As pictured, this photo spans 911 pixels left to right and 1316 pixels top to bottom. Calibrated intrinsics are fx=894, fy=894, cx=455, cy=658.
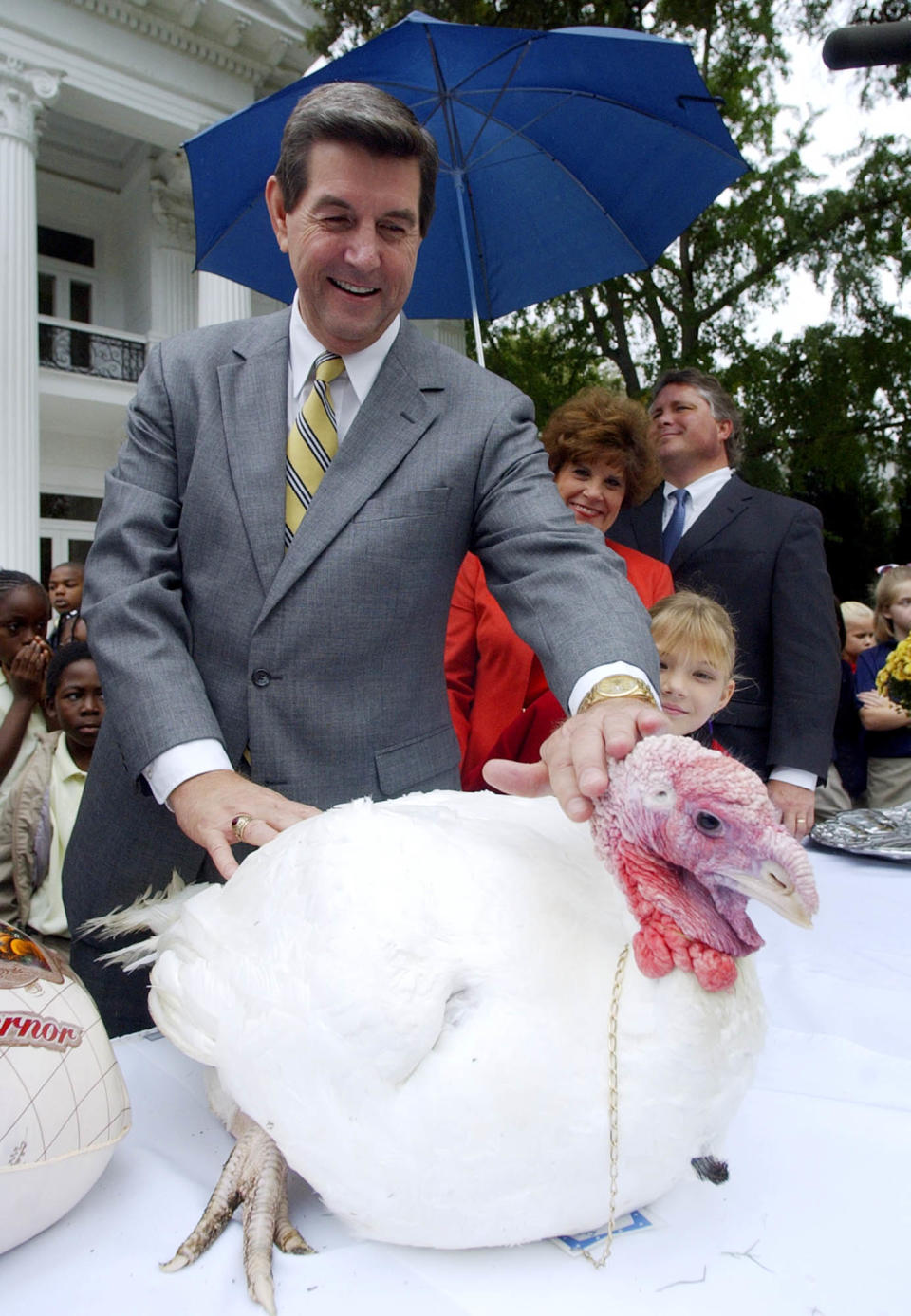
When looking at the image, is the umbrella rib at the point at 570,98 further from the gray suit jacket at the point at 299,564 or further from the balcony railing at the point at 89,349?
the balcony railing at the point at 89,349

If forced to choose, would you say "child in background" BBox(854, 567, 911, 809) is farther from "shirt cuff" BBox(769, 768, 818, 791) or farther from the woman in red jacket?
the woman in red jacket

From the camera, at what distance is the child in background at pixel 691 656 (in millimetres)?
2330

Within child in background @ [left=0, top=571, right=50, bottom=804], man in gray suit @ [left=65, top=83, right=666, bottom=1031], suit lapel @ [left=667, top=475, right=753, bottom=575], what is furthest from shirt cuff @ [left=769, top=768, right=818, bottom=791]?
child in background @ [left=0, top=571, right=50, bottom=804]

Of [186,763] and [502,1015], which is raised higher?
[186,763]

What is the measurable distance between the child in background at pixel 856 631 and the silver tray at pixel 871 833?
292 cm

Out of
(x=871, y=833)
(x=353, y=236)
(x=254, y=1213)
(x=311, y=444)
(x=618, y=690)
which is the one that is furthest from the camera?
(x=871, y=833)

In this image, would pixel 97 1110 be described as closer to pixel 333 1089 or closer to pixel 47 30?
pixel 333 1089

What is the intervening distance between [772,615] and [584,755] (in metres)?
2.10

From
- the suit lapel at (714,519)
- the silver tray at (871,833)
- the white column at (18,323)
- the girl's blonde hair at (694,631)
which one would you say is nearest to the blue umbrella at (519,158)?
the suit lapel at (714,519)

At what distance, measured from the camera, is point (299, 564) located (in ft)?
4.80

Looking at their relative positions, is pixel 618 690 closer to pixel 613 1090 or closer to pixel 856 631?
pixel 613 1090

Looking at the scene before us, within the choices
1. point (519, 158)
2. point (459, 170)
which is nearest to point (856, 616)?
point (519, 158)

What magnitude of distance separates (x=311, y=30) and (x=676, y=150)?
9888 mm

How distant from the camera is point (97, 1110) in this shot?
3.13 ft
